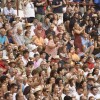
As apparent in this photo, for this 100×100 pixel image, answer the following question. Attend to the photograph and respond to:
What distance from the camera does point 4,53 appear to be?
14.7 m

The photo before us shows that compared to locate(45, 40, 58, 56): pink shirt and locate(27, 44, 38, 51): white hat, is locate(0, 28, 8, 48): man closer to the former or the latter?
locate(27, 44, 38, 51): white hat

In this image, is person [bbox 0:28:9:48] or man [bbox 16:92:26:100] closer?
man [bbox 16:92:26:100]

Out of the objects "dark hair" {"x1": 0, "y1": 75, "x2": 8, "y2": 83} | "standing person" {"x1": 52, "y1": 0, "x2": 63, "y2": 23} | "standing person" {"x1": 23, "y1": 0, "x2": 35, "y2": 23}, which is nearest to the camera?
"dark hair" {"x1": 0, "y1": 75, "x2": 8, "y2": 83}

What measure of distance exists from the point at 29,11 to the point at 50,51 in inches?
103

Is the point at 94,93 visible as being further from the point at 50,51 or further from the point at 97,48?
the point at 97,48

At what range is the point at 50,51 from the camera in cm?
1658

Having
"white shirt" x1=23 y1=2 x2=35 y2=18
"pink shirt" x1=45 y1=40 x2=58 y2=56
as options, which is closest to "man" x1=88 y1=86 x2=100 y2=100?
"pink shirt" x1=45 y1=40 x2=58 y2=56

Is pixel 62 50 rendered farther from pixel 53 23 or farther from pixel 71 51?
pixel 53 23

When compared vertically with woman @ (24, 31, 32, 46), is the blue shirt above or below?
above

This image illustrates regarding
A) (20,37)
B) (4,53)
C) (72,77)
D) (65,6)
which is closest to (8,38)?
(20,37)

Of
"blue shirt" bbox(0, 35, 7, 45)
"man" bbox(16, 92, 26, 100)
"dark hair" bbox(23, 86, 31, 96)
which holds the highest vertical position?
"blue shirt" bbox(0, 35, 7, 45)

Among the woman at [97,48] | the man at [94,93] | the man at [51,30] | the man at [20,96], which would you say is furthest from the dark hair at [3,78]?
the woman at [97,48]

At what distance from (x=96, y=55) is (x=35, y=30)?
208cm

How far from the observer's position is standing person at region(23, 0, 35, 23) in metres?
18.7
